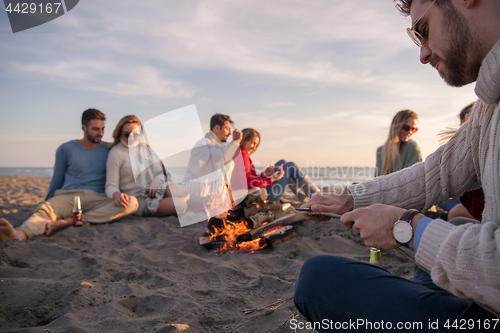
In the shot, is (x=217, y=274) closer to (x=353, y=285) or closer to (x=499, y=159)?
(x=353, y=285)

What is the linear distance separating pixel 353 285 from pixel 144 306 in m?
1.70

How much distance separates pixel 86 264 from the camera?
3068mm

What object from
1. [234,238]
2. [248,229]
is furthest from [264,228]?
[234,238]

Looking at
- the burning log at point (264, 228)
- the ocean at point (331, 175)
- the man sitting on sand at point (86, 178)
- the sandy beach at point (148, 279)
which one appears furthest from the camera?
the ocean at point (331, 175)

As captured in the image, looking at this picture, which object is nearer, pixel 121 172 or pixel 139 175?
pixel 121 172

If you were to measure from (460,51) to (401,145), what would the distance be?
4.28 meters

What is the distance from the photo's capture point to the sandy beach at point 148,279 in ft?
6.66

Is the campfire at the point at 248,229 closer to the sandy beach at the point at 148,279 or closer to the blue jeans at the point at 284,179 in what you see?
the sandy beach at the point at 148,279

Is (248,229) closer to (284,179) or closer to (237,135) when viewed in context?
(237,135)

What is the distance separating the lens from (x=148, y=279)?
9.05 feet

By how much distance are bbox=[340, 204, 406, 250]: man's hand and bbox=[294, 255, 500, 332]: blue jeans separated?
5.1 inches

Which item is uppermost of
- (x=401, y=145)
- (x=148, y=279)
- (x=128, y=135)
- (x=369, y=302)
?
(x=128, y=135)

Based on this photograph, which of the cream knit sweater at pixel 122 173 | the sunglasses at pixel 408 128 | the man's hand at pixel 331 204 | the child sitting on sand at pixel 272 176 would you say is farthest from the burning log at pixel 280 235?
the cream knit sweater at pixel 122 173

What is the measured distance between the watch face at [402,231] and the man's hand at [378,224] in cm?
3
